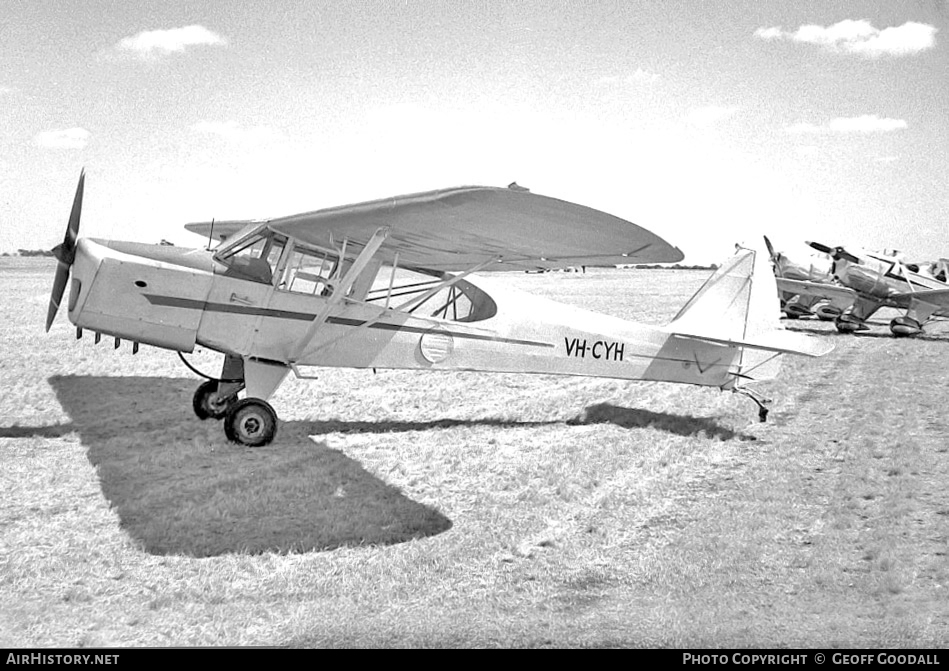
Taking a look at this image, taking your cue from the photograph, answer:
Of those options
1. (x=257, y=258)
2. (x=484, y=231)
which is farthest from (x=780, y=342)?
(x=257, y=258)

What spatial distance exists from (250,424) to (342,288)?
1482mm

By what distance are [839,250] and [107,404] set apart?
61.8ft

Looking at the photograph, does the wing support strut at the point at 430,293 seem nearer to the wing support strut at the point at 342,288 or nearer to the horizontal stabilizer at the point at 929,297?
the wing support strut at the point at 342,288

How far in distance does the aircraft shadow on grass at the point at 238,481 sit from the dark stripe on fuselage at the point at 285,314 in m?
0.92

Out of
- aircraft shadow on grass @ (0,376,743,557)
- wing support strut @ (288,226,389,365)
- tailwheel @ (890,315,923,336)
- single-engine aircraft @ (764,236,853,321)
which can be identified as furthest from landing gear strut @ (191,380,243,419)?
single-engine aircraft @ (764,236,853,321)

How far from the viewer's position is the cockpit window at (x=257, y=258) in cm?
A: 702

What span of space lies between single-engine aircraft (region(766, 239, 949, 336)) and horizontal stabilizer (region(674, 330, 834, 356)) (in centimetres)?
1185

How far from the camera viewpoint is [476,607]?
12.1 feet

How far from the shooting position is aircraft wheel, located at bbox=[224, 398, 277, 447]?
22.1ft

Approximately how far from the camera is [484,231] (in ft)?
18.7

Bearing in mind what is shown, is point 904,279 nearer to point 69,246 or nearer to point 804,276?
point 804,276

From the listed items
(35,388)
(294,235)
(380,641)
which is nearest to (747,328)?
(294,235)

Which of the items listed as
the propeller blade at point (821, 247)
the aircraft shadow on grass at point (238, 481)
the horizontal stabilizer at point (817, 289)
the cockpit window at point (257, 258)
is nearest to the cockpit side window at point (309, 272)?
the cockpit window at point (257, 258)

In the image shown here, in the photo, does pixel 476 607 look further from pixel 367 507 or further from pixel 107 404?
pixel 107 404
